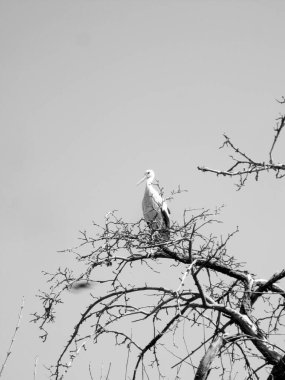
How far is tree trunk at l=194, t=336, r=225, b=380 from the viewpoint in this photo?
3025 millimetres

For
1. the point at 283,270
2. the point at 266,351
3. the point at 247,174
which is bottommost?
the point at 266,351

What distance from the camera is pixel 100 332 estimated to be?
156 inches

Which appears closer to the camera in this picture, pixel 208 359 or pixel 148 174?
pixel 208 359

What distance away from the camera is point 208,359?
10.3 ft

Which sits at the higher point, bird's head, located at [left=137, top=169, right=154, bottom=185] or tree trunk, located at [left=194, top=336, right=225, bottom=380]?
bird's head, located at [left=137, top=169, right=154, bottom=185]

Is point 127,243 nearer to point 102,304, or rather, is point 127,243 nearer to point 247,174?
point 102,304

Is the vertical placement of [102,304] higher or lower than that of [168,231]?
lower

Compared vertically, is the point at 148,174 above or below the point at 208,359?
above

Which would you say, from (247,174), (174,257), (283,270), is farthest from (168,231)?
(247,174)

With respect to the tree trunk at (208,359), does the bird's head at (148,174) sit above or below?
above

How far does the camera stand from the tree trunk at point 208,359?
119 inches

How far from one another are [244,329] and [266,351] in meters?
0.27

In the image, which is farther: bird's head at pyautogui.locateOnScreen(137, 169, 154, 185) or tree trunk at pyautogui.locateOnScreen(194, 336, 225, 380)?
bird's head at pyautogui.locateOnScreen(137, 169, 154, 185)

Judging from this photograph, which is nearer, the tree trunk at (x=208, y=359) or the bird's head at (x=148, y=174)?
the tree trunk at (x=208, y=359)
